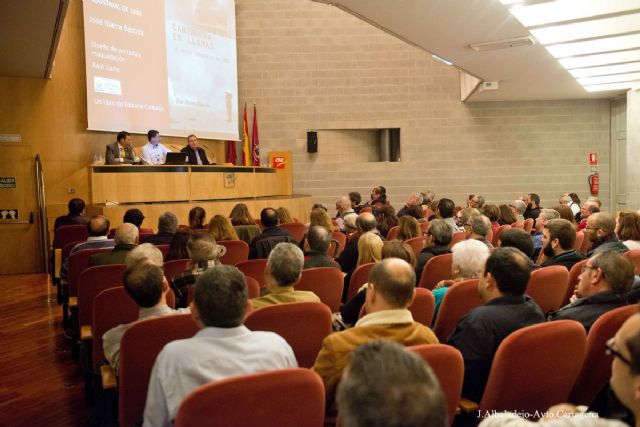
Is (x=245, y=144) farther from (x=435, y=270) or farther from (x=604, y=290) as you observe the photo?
(x=604, y=290)

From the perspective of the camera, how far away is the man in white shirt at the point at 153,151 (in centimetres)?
970

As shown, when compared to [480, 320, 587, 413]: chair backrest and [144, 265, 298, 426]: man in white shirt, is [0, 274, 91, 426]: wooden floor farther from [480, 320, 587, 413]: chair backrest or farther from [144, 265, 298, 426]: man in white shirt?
[480, 320, 587, 413]: chair backrest

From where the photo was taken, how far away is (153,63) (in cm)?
1081

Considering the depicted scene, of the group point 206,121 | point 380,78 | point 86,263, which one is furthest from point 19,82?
point 380,78

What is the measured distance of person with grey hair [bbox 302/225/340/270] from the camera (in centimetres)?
436

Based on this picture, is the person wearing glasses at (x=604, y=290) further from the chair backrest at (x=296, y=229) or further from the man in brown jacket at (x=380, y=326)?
the chair backrest at (x=296, y=229)

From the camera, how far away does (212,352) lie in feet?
6.59

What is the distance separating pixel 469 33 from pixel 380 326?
5.79 meters

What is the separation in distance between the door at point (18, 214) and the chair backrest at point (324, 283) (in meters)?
6.96

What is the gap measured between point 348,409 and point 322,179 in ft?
41.3

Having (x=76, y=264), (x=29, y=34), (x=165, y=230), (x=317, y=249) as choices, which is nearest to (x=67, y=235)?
(x=165, y=230)

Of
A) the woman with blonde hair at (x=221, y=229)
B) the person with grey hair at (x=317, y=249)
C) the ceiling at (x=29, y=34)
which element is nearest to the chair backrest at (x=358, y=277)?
the person with grey hair at (x=317, y=249)

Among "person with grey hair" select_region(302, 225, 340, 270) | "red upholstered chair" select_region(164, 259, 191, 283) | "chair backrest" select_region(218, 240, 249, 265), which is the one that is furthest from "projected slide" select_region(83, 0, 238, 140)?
"person with grey hair" select_region(302, 225, 340, 270)

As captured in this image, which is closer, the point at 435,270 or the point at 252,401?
the point at 252,401
